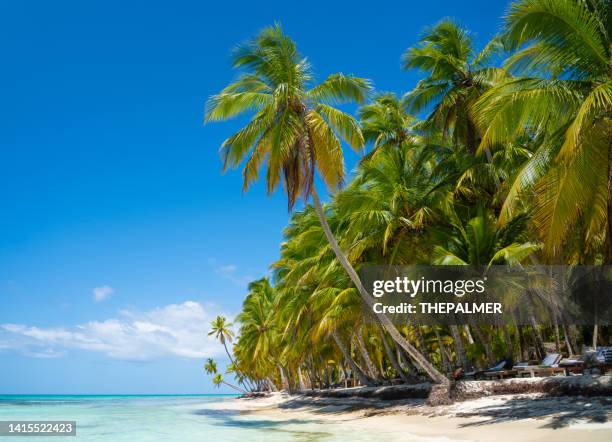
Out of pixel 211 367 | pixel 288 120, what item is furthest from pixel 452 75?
pixel 211 367

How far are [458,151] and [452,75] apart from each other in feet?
9.09

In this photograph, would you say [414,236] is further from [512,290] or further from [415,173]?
[512,290]

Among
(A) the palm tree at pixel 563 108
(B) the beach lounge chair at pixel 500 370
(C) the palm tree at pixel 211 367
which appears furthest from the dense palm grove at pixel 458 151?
(C) the palm tree at pixel 211 367

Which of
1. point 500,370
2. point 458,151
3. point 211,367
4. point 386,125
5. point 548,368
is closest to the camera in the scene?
point 548,368

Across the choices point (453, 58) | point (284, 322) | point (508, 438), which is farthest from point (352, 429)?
point (284, 322)

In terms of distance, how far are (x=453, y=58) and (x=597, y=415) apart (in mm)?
11902

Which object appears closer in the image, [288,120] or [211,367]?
[288,120]

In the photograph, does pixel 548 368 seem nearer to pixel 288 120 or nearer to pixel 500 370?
Result: pixel 500 370

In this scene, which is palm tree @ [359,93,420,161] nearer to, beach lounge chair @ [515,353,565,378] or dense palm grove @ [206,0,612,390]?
dense palm grove @ [206,0,612,390]

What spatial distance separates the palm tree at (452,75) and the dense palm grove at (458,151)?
4cm

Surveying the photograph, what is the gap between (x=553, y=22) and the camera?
10.3 m

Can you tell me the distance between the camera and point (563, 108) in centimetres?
1112

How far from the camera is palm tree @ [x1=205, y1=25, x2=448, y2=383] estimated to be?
15430 millimetres

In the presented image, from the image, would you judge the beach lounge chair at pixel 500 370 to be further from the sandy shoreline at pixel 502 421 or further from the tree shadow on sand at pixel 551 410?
the tree shadow on sand at pixel 551 410
